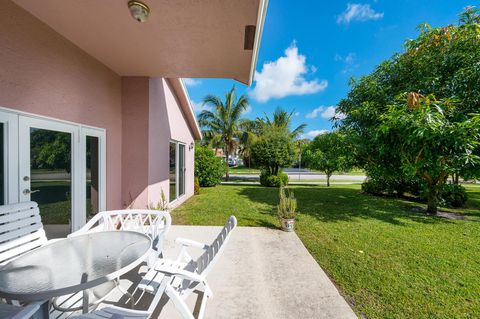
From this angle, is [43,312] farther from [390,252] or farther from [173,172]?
[173,172]

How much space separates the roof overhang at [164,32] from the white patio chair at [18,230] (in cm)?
284

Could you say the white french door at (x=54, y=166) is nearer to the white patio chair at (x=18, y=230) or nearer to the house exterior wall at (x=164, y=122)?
the white patio chair at (x=18, y=230)

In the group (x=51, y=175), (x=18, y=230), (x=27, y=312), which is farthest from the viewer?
(x=51, y=175)

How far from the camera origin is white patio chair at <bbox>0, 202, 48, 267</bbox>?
7.48 ft

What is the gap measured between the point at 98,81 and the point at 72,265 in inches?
167

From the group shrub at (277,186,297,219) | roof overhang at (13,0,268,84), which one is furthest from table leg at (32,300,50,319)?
shrub at (277,186,297,219)

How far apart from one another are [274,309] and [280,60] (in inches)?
607

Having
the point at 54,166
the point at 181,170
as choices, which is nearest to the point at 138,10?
the point at 54,166

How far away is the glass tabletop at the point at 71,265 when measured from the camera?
1566 millimetres

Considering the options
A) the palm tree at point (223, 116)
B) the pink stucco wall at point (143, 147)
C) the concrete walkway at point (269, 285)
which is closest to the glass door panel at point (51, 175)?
the pink stucco wall at point (143, 147)

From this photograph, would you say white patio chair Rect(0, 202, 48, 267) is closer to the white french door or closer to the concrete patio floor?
the white french door

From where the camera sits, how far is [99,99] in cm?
475

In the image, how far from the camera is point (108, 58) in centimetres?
458

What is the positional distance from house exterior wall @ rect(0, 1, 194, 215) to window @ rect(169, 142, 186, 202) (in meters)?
0.40
